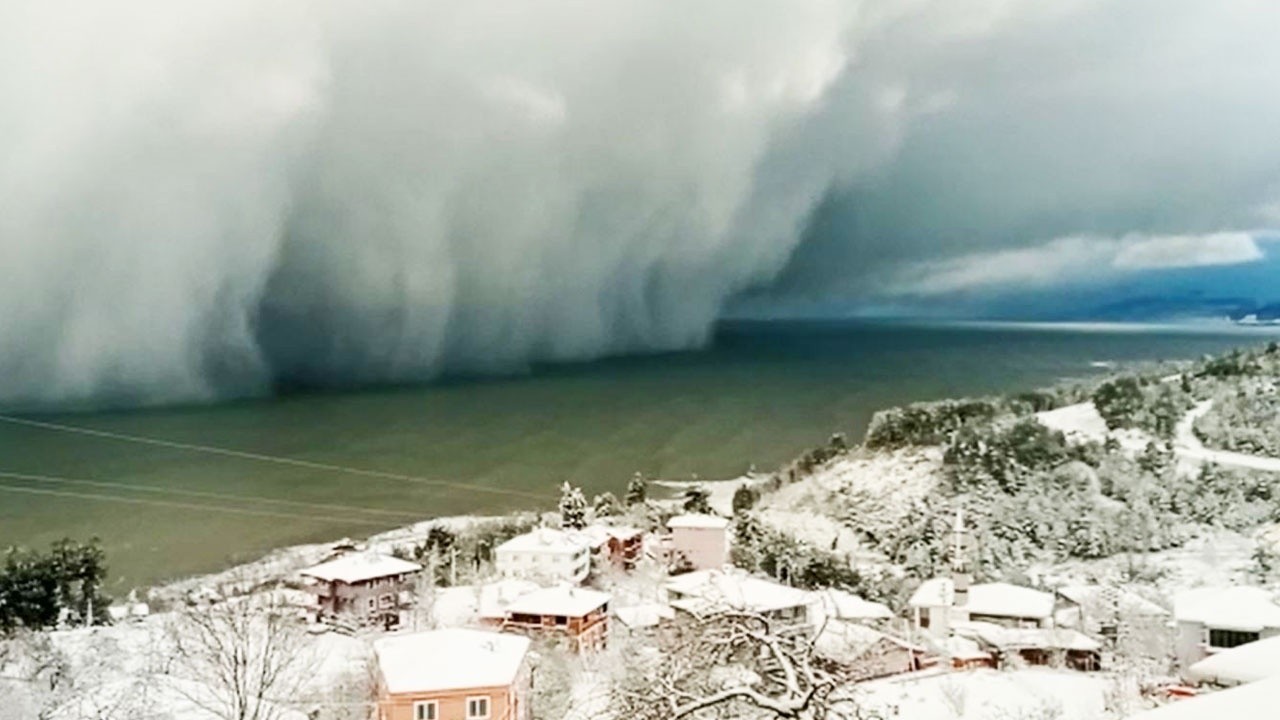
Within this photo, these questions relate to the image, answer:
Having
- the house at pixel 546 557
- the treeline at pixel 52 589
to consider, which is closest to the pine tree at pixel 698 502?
the house at pixel 546 557

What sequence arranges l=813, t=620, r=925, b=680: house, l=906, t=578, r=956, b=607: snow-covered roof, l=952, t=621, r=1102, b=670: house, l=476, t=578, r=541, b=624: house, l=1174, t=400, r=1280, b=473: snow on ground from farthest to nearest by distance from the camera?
l=1174, t=400, r=1280, b=473: snow on ground < l=906, t=578, r=956, b=607: snow-covered roof < l=476, t=578, r=541, b=624: house < l=952, t=621, r=1102, b=670: house < l=813, t=620, r=925, b=680: house

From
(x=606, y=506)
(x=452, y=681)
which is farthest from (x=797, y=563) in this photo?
(x=452, y=681)

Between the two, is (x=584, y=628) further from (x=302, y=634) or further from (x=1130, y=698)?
(x=1130, y=698)

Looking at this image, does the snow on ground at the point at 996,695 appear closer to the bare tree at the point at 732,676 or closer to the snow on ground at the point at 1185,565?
the snow on ground at the point at 1185,565

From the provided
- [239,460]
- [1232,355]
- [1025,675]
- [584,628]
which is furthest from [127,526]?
[1232,355]

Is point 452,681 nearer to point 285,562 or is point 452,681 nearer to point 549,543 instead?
point 549,543

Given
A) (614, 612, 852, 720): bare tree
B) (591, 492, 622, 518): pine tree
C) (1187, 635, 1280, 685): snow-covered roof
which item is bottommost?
(591, 492, 622, 518): pine tree

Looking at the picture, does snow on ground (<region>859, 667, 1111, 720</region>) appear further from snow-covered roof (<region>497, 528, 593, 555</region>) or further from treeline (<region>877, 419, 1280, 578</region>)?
snow-covered roof (<region>497, 528, 593, 555</region>)

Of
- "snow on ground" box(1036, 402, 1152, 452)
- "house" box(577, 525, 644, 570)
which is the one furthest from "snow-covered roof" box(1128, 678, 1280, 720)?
"snow on ground" box(1036, 402, 1152, 452)

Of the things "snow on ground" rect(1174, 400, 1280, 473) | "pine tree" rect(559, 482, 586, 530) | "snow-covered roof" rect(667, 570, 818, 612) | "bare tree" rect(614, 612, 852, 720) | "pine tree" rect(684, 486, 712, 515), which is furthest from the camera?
"pine tree" rect(684, 486, 712, 515)
